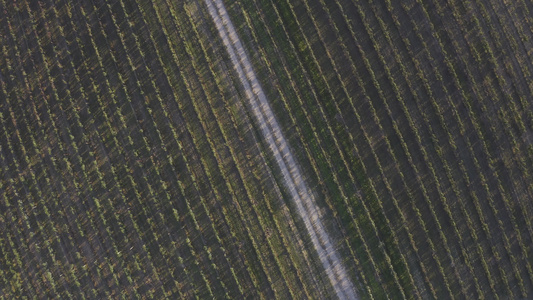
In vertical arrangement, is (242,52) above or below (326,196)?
above

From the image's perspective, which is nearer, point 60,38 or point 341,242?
point 341,242

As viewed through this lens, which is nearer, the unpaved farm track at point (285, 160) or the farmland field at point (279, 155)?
the farmland field at point (279, 155)

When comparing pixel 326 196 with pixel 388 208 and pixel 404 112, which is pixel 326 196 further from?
pixel 404 112

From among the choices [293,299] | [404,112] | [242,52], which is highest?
[242,52]

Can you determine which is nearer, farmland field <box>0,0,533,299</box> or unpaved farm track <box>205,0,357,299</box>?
farmland field <box>0,0,533,299</box>

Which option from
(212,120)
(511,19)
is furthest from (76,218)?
(511,19)
